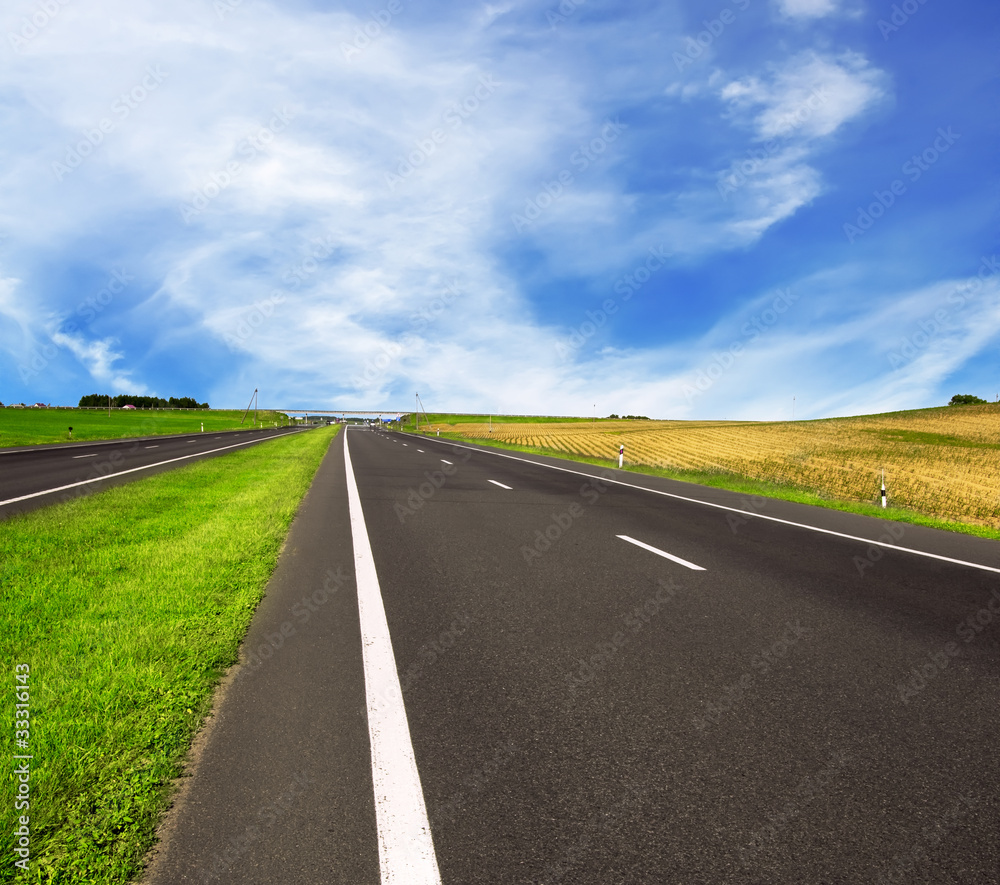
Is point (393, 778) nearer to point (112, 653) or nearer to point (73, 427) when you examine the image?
point (112, 653)

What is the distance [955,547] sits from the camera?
9570 mm

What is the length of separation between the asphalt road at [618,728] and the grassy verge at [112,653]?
0.22 m

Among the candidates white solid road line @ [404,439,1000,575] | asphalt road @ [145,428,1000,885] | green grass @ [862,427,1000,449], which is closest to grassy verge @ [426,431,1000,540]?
white solid road line @ [404,439,1000,575]

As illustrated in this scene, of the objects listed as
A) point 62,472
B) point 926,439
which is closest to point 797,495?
point 62,472

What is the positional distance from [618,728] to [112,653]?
10.5 ft

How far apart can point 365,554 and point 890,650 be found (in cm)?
552

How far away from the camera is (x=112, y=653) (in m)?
4.22

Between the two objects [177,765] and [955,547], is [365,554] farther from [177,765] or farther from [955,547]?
[955,547]

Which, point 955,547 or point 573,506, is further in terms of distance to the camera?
point 573,506

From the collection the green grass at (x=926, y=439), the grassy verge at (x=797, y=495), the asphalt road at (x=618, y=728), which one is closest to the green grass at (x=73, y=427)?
the grassy verge at (x=797, y=495)

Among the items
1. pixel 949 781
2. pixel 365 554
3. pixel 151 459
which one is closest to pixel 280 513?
pixel 365 554

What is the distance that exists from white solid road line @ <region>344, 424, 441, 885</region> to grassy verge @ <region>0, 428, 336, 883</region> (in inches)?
34.8

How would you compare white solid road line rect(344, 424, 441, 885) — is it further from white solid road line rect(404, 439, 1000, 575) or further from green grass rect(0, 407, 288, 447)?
green grass rect(0, 407, 288, 447)

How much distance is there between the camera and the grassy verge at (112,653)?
8.29 ft
